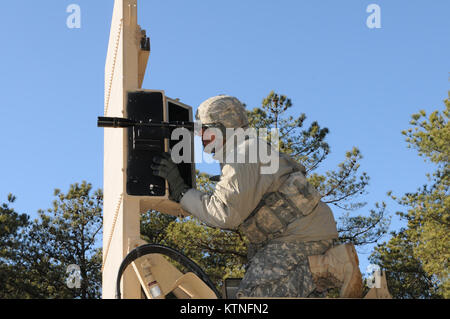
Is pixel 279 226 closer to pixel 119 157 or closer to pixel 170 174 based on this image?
pixel 170 174

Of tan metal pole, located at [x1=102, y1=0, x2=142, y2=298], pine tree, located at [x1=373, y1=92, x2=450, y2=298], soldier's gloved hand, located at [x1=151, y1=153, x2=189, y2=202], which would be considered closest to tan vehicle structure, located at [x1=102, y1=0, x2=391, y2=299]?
tan metal pole, located at [x1=102, y1=0, x2=142, y2=298]

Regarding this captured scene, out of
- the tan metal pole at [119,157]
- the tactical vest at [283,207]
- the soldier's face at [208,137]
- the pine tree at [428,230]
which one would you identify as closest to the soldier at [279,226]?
the tactical vest at [283,207]

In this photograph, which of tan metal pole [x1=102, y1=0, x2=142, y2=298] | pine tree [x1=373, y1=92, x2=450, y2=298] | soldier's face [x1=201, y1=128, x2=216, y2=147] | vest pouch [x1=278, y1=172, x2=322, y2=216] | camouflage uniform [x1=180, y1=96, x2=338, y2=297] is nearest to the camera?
camouflage uniform [x1=180, y1=96, x2=338, y2=297]

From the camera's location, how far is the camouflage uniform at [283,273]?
4.54 metres

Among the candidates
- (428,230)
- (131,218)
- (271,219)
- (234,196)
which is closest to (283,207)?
(271,219)

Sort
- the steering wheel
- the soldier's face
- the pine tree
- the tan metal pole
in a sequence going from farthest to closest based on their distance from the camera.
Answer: the pine tree, the tan metal pole, the soldier's face, the steering wheel

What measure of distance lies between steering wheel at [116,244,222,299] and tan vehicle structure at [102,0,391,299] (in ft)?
0.07

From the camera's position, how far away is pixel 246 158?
4.59 metres

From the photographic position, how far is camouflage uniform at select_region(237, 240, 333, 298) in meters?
4.54

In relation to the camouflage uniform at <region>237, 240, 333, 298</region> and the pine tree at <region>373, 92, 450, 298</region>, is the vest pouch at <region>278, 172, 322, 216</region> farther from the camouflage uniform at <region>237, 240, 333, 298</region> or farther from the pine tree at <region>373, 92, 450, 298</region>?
the pine tree at <region>373, 92, 450, 298</region>

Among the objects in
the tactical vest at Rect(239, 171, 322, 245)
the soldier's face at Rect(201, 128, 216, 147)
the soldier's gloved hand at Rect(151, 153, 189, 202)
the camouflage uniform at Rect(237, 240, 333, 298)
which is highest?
the soldier's face at Rect(201, 128, 216, 147)

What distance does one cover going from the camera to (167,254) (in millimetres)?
4504
